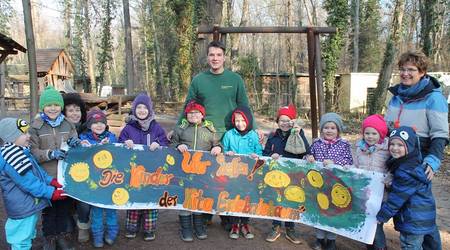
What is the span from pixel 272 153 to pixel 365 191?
1092 mm

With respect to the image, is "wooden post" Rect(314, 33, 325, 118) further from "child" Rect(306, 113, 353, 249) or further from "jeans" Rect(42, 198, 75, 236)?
"jeans" Rect(42, 198, 75, 236)

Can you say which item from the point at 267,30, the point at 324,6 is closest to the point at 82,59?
the point at 324,6

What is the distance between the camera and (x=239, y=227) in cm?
470

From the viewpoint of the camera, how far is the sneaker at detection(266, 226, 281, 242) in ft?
14.9

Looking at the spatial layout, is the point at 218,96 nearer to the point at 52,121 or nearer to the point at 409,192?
the point at 52,121

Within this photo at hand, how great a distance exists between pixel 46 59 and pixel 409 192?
3584 centimetres

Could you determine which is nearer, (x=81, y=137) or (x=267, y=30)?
(x=81, y=137)

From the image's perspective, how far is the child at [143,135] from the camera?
433cm

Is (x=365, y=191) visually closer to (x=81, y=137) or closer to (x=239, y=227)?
(x=239, y=227)

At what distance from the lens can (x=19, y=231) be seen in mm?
3633

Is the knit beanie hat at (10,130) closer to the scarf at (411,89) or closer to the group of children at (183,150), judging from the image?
the group of children at (183,150)

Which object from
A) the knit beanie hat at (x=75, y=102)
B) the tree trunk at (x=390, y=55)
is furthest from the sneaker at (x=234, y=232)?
the tree trunk at (x=390, y=55)

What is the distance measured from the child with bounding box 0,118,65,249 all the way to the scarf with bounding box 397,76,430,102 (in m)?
3.45

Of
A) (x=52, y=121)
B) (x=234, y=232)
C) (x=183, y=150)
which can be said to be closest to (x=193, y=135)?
(x=183, y=150)
